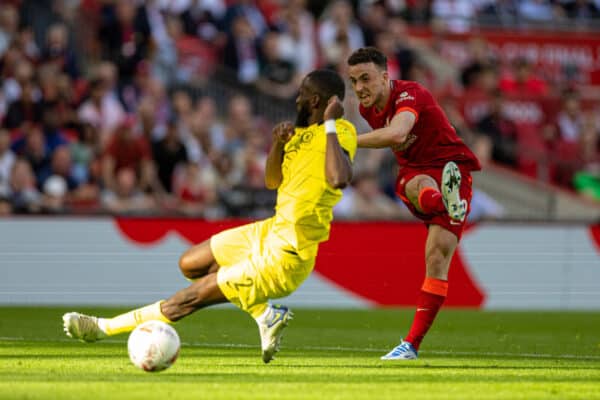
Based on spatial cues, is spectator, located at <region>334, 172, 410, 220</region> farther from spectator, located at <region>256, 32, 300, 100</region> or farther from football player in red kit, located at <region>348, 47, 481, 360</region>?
football player in red kit, located at <region>348, 47, 481, 360</region>

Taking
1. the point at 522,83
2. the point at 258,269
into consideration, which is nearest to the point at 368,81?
the point at 258,269

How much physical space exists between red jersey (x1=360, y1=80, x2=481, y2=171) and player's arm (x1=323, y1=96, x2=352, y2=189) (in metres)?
1.70

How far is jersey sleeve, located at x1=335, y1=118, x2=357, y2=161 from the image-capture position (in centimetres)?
918

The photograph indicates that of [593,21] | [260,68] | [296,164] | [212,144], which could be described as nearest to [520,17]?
[593,21]

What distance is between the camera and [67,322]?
924cm

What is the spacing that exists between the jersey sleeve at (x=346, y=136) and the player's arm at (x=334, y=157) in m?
0.15

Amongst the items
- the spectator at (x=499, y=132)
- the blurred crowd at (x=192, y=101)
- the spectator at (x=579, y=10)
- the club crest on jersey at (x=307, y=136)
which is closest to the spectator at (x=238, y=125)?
the blurred crowd at (x=192, y=101)

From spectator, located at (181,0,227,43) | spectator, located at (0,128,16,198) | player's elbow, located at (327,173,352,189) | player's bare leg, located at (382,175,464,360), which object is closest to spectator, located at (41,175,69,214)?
spectator, located at (0,128,16,198)

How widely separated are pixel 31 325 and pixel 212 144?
659cm

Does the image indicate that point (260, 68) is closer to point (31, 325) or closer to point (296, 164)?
point (31, 325)

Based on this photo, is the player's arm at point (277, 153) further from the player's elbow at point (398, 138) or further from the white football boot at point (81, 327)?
the white football boot at point (81, 327)

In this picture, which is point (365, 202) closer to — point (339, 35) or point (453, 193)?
point (339, 35)

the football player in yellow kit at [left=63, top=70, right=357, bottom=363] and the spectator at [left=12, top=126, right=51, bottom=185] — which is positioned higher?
the football player in yellow kit at [left=63, top=70, right=357, bottom=363]

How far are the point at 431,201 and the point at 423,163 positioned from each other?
0.53 meters
